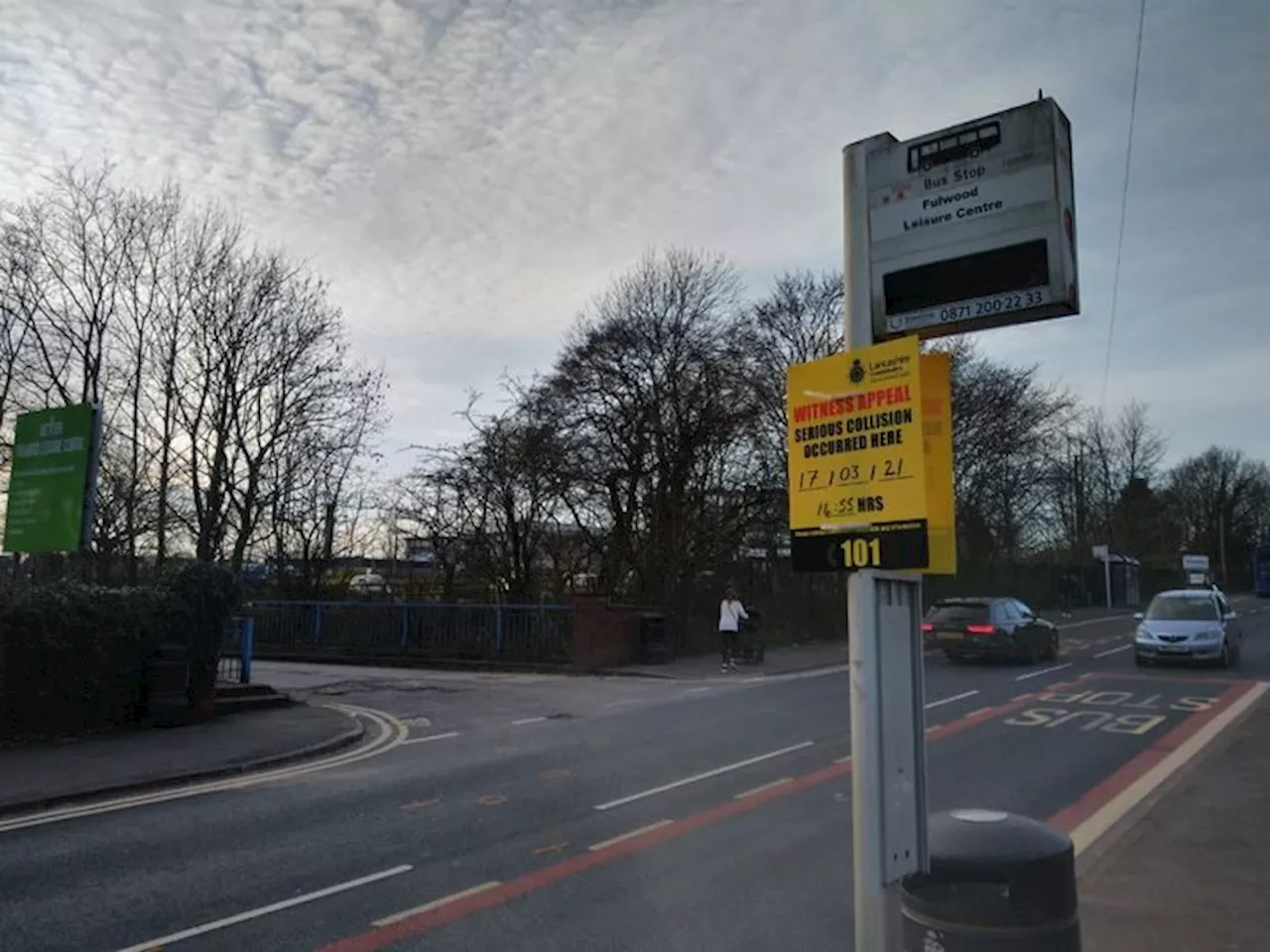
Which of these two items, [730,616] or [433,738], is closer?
[433,738]

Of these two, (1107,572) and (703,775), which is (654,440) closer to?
(703,775)

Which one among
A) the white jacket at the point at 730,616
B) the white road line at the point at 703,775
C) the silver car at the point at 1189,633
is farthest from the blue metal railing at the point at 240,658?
the silver car at the point at 1189,633

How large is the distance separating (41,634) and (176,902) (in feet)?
25.0

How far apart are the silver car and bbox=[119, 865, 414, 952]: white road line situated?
1841cm

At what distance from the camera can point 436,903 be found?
552cm

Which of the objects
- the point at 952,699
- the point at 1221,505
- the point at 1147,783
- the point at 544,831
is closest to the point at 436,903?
the point at 544,831

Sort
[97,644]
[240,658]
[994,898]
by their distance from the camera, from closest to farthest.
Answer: [994,898] < [97,644] < [240,658]

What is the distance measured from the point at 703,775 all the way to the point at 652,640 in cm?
1364

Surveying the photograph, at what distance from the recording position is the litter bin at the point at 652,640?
22781 mm

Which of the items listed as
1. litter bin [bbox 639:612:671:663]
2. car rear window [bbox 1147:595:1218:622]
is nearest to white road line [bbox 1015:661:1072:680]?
car rear window [bbox 1147:595:1218:622]

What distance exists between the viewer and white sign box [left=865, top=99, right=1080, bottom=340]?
2816mm

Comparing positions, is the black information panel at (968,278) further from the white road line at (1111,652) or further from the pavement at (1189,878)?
the white road line at (1111,652)

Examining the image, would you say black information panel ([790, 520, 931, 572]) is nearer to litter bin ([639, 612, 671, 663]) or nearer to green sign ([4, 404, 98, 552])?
green sign ([4, 404, 98, 552])

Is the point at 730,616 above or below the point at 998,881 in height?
above
